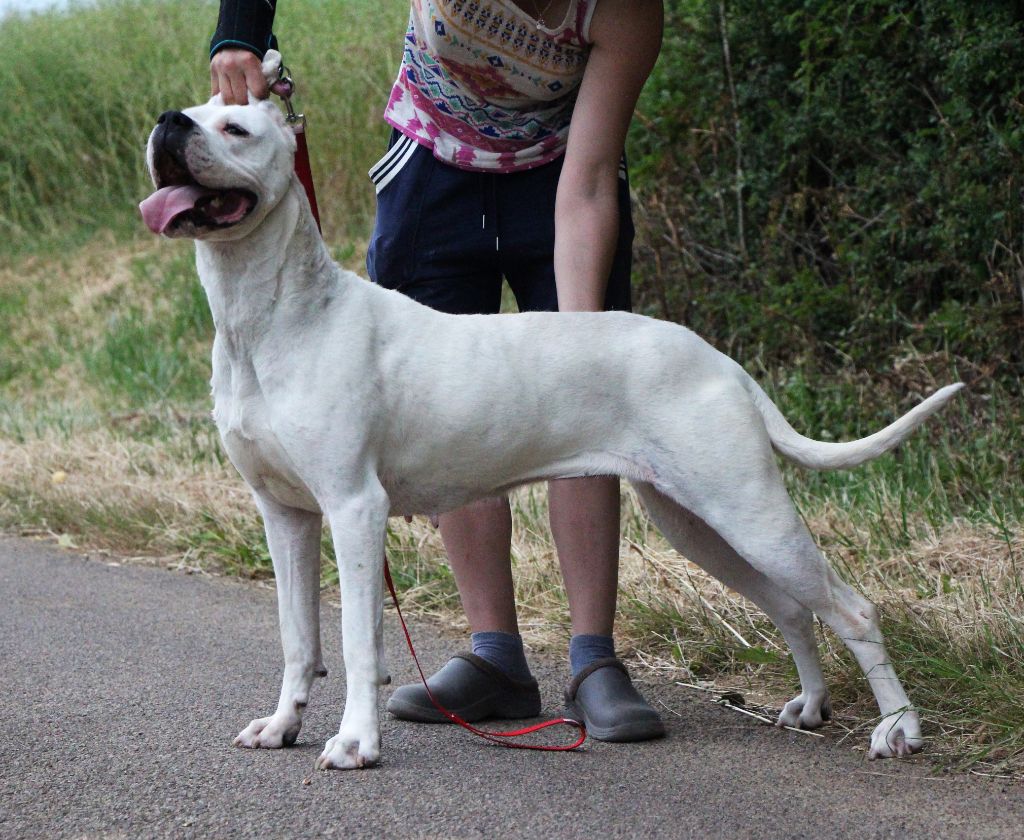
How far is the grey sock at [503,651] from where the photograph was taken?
3664 millimetres

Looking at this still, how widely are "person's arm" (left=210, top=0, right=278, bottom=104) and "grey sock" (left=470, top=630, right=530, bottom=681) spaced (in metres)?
1.61

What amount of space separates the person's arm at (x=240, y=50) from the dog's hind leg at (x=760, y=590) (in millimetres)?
1439

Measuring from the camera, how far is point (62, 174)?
13.2 meters

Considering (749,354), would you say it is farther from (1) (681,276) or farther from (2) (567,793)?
(2) (567,793)

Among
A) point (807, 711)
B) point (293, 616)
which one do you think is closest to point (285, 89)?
point (293, 616)

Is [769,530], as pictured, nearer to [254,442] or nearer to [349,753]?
[349,753]

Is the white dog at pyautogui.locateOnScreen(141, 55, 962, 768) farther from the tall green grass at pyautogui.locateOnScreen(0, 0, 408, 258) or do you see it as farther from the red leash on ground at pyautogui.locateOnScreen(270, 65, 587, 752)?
the tall green grass at pyautogui.locateOnScreen(0, 0, 408, 258)

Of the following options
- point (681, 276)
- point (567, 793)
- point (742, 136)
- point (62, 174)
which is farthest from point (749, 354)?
point (62, 174)

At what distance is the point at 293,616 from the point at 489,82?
1.54 metres

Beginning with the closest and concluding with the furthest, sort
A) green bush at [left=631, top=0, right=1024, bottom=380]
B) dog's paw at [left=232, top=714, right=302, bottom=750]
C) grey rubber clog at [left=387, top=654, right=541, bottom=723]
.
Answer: dog's paw at [left=232, top=714, right=302, bottom=750], grey rubber clog at [left=387, top=654, right=541, bottom=723], green bush at [left=631, top=0, right=1024, bottom=380]

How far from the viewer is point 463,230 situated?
3717 mm

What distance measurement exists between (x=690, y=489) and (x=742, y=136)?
4682mm

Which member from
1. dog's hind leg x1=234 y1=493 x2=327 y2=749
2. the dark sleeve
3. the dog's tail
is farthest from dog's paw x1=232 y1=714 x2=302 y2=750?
the dark sleeve

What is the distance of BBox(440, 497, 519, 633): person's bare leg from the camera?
148 inches
